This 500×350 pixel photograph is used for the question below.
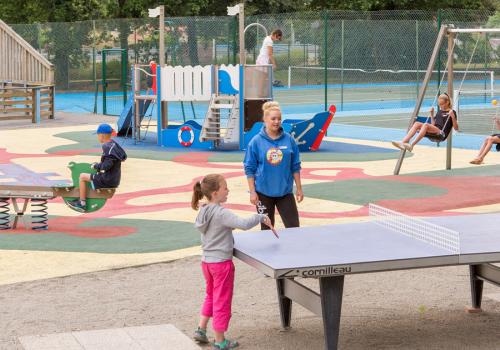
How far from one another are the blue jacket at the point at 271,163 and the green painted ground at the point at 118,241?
196 cm

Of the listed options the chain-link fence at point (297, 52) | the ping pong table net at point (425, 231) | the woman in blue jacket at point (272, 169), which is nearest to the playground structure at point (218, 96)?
the chain-link fence at point (297, 52)

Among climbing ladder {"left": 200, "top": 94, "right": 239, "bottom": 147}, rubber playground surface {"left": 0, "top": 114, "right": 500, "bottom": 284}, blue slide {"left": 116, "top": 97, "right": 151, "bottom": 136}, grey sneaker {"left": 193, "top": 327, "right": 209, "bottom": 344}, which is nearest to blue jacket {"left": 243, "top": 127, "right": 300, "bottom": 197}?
rubber playground surface {"left": 0, "top": 114, "right": 500, "bottom": 284}

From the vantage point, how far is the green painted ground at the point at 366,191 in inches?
565

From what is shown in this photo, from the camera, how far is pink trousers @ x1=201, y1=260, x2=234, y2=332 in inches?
283

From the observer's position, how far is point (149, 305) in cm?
846

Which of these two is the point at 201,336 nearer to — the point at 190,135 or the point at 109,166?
the point at 109,166

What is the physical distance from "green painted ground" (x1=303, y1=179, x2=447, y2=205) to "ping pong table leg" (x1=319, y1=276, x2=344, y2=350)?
276 inches

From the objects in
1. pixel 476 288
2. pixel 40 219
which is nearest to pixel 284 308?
pixel 476 288

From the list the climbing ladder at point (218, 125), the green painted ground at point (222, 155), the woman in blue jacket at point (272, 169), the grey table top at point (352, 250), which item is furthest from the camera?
the climbing ladder at point (218, 125)

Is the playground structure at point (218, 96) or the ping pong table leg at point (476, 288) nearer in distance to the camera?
the ping pong table leg at point (476, 288)

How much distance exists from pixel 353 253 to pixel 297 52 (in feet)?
106

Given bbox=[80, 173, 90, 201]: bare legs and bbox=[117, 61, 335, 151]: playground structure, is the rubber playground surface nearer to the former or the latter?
bbox=[80, 173, 90, 201]: bare legs

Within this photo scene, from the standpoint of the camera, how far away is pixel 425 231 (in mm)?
7539

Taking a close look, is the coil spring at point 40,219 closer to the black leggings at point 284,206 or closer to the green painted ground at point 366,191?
the black leggings at point 284,206
